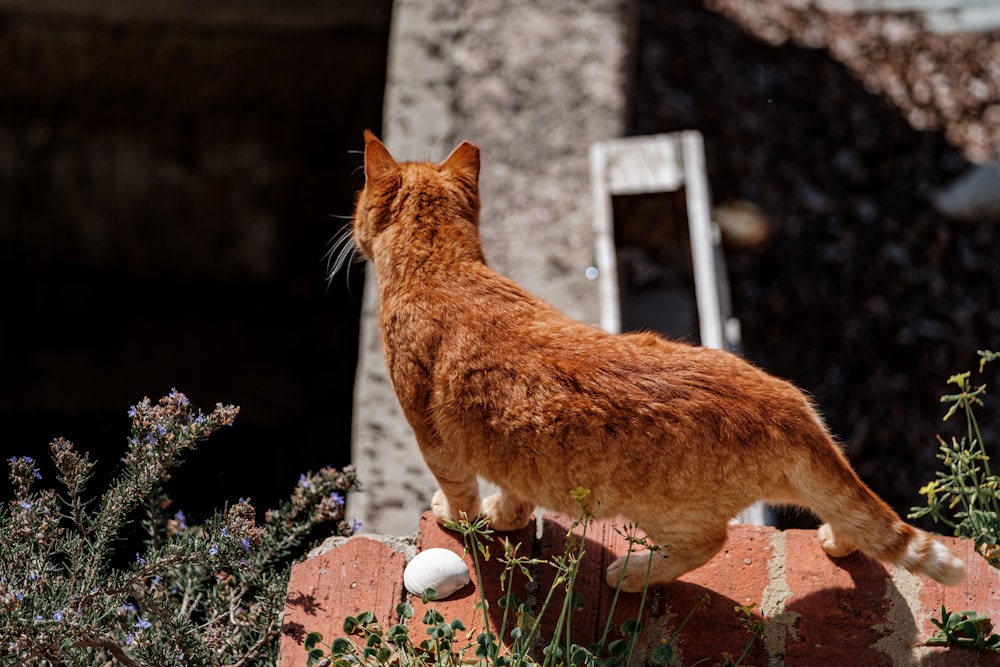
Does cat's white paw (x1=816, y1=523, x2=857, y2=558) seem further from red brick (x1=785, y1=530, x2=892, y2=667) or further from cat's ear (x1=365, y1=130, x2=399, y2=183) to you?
cat's ear (x1=365, y1=130, x2=399, y2=183)

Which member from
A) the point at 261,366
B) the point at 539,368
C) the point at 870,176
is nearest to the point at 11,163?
the point at 261,366

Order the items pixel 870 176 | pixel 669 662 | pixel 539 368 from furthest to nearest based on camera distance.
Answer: pixel 870 176 < pixel 539 368 < pixel 669 662

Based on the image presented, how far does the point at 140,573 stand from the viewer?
2.29m

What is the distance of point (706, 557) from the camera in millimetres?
2428

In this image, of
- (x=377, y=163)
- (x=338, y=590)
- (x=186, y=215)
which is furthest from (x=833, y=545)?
(x=186, y=215)

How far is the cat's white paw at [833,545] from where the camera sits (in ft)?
8.26

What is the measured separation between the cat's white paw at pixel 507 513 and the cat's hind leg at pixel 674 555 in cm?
26

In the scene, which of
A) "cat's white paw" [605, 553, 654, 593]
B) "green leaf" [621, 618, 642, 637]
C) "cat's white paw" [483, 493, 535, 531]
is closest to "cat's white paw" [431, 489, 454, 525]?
"cat's white paw" [483, 493, 535, 531]

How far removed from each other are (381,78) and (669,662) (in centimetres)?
502

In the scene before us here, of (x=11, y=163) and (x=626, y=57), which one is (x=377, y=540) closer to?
(x=626, y=57)

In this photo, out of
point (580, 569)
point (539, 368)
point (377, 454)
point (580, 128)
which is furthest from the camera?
point (580, 128)

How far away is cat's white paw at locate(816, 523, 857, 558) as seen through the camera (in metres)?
2.52

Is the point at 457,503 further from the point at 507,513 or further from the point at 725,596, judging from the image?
the point at 725,596

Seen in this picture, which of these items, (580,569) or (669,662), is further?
(580,569)
